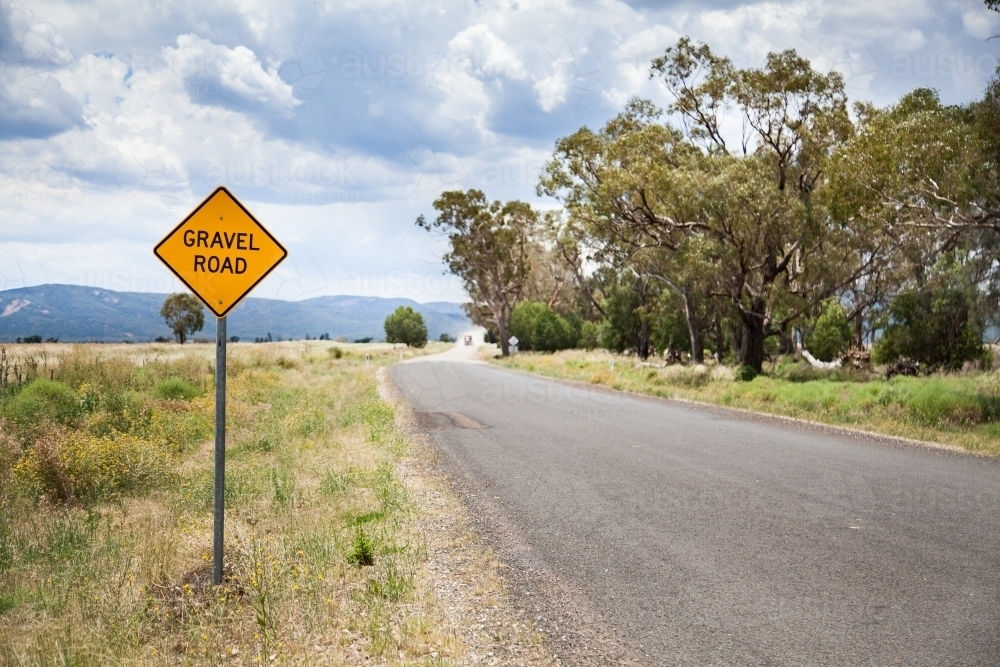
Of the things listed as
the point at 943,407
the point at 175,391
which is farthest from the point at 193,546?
the point at 943,407

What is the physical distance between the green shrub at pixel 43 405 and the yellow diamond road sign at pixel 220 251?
6992 millimetres

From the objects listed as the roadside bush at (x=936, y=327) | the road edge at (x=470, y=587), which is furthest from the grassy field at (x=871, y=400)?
the road edge at (x=470, y=587)

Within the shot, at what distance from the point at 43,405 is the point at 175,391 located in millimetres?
4628

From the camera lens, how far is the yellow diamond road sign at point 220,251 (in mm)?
4859

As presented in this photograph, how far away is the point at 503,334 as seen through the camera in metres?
62.3

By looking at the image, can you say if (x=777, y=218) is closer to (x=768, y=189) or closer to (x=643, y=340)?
(x=768, y=189)

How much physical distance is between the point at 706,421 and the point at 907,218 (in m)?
8.28

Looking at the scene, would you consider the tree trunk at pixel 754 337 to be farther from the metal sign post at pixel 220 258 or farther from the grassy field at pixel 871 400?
the metal sign post at pixel 220 258

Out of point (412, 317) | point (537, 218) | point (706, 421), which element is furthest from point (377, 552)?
point (412, 317)

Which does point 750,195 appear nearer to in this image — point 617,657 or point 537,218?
point 617,657

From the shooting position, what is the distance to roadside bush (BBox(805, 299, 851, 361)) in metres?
41.6

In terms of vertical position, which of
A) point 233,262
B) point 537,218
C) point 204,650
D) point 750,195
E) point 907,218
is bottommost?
point 204,650

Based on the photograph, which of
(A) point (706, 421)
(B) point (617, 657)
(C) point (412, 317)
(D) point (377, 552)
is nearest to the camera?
(B) point (617, 657)

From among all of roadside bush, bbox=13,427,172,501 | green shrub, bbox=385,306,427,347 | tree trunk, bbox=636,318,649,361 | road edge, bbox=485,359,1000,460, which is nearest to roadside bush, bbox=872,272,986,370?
road edge, bbox=485,359,1000,460
